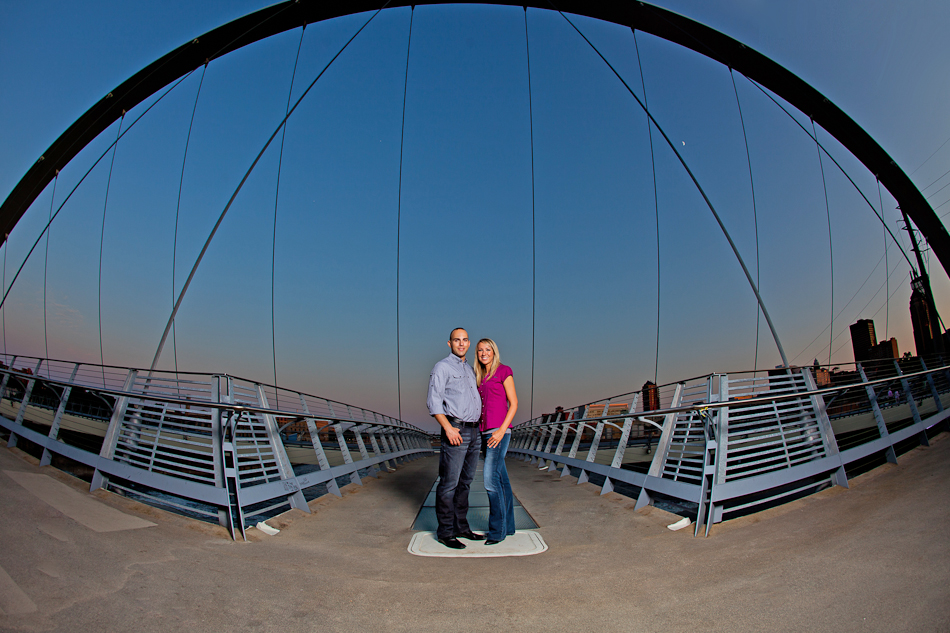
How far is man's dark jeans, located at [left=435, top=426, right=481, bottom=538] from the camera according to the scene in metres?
2.99

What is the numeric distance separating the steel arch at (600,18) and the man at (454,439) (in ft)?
40.1

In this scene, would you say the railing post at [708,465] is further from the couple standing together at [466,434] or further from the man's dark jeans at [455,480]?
the man's dark jeans at [455,480]

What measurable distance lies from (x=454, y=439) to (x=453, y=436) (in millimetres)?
27

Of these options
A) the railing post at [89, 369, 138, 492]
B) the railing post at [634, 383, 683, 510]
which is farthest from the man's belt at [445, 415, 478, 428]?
the railing post at [89, 369, 138, 492]

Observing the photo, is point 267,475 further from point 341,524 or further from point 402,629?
point 402,629

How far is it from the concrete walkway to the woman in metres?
0.36

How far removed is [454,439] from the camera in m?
2.93

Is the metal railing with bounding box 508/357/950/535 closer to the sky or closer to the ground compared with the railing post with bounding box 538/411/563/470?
closer to the sky

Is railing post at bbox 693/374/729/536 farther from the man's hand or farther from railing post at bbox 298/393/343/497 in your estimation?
railing post at bbox 298/393/343/497

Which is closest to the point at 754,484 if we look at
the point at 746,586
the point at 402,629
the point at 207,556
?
the point at 746,586

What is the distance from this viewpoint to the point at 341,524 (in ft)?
11.9

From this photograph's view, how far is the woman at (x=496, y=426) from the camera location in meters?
3.02

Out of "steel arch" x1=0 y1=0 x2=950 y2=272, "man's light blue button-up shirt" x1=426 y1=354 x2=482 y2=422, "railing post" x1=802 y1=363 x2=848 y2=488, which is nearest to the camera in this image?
"man's light blue button-up shirt" x1=426 y1=354 x2=482 y2=422

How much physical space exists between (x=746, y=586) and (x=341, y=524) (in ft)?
9.84
